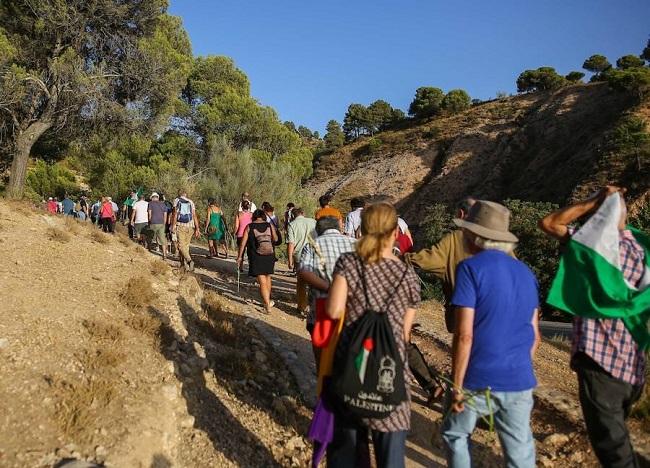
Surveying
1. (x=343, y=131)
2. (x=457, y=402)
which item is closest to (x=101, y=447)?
(x=457, y=402)

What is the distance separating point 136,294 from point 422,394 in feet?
12.4

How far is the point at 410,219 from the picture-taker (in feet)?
141

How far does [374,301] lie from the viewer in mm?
2674

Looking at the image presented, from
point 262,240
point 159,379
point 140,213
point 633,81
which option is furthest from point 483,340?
point 633,81

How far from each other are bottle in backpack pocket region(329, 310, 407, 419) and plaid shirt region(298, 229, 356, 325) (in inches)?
61.1

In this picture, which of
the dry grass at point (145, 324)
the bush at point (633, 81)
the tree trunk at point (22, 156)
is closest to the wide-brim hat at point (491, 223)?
the dry grass at point (145, 324)

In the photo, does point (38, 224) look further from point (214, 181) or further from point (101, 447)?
point (214, 181)

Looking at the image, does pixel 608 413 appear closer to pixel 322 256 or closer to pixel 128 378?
pixel 322 256

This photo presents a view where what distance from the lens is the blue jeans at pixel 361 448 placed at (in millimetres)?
2629

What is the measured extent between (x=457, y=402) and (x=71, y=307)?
15.3 feet

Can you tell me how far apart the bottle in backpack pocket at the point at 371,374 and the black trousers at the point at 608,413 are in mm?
1118

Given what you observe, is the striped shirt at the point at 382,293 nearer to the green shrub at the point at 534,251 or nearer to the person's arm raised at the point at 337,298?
the person's arm raised at the point at 337,298

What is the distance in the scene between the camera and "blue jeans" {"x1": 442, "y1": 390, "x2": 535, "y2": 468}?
8.70 ft

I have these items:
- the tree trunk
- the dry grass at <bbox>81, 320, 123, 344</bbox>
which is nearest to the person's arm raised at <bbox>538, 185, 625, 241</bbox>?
the dry grass at <bbox>81, 320, 123, 344</bbox>
